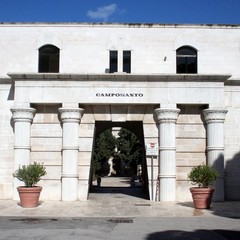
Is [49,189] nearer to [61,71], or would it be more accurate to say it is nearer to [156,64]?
[61,71]

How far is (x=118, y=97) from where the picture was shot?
67.2 ft

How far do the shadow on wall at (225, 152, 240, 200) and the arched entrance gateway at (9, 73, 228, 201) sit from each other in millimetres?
856

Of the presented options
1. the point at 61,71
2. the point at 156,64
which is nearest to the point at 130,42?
the point at 156,64

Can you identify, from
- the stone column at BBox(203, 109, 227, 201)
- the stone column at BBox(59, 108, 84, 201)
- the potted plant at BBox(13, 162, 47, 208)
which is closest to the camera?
the potted plant at BBox(13, 162, 47, 208)

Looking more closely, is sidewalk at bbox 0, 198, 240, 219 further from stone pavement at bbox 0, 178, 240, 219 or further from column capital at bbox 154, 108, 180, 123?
column capital at bbox 154, 108, 180, 123

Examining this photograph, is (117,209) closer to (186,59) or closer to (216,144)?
(216,144)

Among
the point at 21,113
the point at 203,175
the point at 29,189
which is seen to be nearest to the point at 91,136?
the point at 21,113

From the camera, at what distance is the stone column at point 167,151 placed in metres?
20.0

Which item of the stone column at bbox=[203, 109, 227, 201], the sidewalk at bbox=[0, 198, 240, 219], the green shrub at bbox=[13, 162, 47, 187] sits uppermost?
the stone column at bbox=[203, 109, 227, 201]

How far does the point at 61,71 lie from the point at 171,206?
27.1 feet

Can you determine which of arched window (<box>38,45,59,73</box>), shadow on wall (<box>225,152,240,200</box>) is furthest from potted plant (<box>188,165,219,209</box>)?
arched window (<box>38,45,59,73</box>)

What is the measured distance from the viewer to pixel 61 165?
20.5 m

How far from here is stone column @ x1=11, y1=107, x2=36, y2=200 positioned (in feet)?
66.0

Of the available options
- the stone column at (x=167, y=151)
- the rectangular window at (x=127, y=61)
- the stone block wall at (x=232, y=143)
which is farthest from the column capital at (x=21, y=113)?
the stone block wall at (x=232, y=143)
